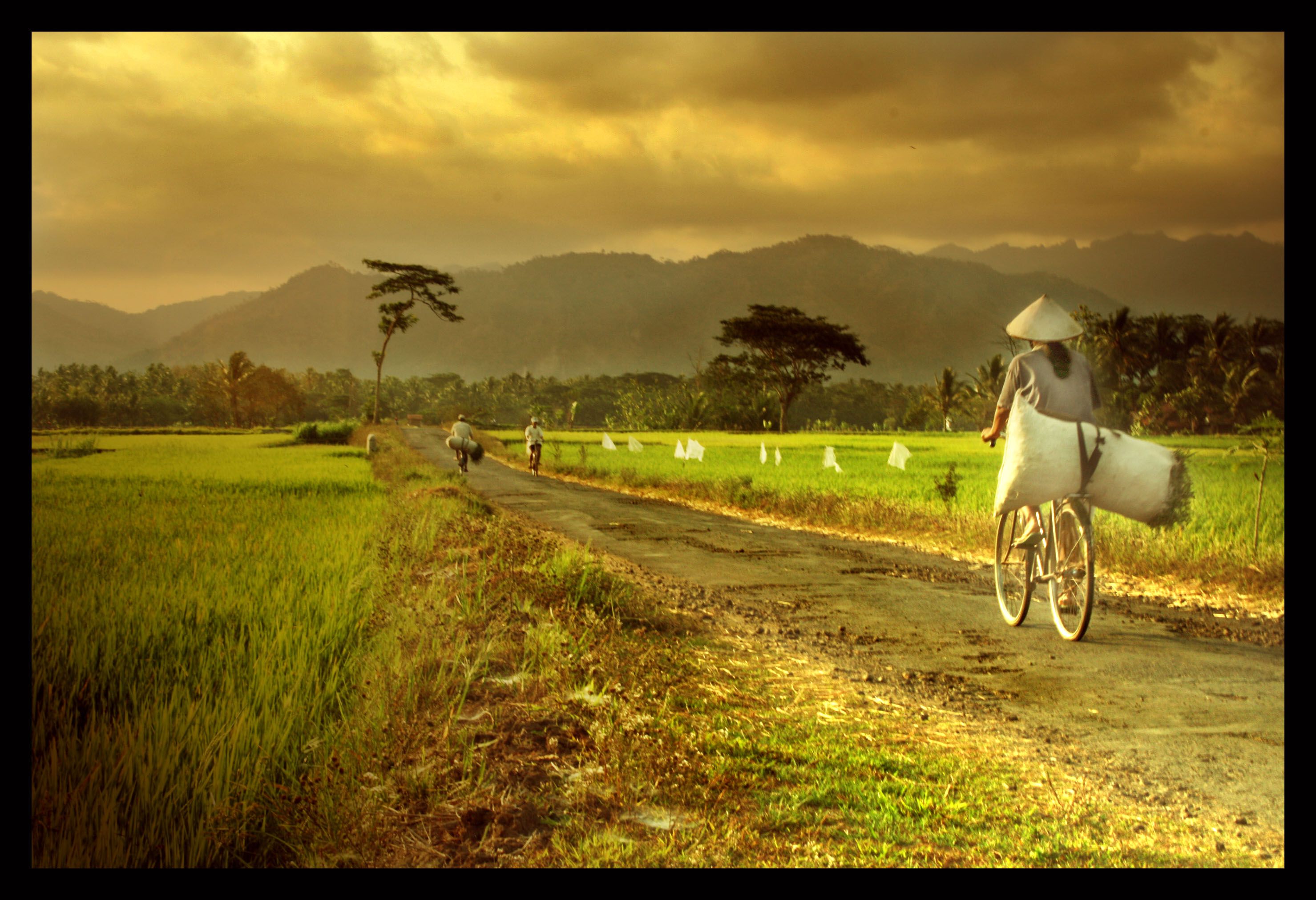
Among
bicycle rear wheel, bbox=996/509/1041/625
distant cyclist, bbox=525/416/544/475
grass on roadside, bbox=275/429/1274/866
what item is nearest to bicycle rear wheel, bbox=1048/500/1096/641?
bicycle rear wheel, bbox=996/509/1041/625

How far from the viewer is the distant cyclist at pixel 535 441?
24.4 meters

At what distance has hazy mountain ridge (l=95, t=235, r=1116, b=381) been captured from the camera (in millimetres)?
19000

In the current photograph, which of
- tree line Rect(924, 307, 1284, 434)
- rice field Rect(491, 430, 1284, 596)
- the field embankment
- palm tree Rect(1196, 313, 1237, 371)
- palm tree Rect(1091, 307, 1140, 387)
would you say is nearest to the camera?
the field embankment

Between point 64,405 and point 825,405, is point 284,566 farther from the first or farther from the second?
point 825,405

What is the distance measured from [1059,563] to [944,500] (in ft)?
22.4

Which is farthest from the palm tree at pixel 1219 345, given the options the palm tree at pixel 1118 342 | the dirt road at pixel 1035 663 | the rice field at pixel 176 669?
the rice field at pixel 176 669

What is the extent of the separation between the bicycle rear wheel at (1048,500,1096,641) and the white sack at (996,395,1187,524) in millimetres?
229

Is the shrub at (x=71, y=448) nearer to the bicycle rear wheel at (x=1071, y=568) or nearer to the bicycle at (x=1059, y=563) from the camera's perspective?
the bicycle at (x=1059, y=563)

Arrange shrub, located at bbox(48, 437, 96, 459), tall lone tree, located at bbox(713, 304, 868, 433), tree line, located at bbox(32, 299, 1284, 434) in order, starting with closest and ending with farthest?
tree line, located at bbox(32, 299, 1284, 434) < shrub, located at bbox(48, 437, 96, 459) < tall lone tree, located at bbox(713, 304, 868, 433)

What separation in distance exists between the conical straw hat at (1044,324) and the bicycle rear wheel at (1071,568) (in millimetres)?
1216

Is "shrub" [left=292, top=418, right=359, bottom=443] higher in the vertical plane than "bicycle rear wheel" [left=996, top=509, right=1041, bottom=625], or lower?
higher

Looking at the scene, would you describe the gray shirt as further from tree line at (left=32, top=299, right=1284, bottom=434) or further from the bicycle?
the bicycle

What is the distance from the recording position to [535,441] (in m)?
24.4

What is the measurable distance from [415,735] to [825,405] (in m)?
36.4
